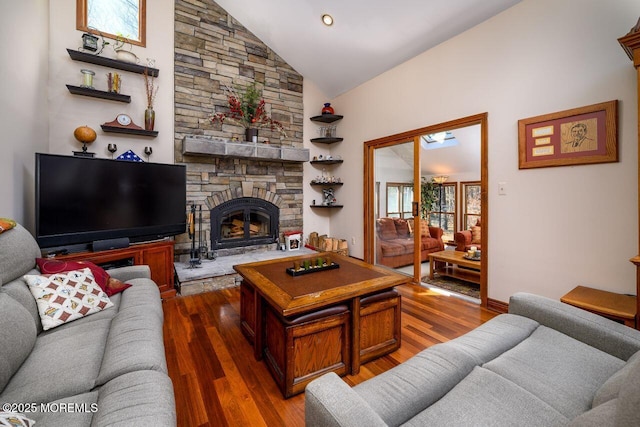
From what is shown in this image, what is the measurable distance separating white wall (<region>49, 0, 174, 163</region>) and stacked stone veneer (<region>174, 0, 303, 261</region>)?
0.45 feet

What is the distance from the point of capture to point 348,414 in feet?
2.53

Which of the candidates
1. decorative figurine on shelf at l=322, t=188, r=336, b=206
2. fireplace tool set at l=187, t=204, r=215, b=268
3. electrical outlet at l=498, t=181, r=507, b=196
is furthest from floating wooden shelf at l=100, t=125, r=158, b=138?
electrical outlet at l=498, t=181, r=507, b=196

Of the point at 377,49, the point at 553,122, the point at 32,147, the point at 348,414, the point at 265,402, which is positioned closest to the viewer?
the point at 348,414

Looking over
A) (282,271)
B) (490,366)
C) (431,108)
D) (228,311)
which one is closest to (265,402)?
(282,271)

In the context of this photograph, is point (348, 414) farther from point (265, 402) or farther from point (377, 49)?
point (377, 49)

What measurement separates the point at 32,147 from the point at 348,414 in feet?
12.1

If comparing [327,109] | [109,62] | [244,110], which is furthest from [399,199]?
[109,62]

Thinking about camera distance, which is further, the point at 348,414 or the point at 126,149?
the point at 126,149

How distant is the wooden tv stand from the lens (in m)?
2.84

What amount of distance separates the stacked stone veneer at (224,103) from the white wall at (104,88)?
0.45 feet

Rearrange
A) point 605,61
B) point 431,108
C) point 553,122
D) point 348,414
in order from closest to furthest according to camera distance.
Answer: point 348,414 → point 605,61 → point 553,122 → point 431,108

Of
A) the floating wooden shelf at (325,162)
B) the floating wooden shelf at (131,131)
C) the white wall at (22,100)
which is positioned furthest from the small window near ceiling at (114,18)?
the floating wooden shelf at (325,162)

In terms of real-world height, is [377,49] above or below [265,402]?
above

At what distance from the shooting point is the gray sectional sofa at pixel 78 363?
37.3 inches
